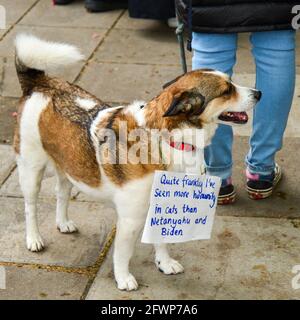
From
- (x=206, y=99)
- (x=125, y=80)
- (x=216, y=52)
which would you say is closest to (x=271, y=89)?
(x=216, y=52)

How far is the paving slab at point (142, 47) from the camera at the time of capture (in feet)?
23.5

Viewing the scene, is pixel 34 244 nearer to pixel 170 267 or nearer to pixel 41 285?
pixel 41 285

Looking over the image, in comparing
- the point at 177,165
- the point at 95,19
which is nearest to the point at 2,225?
the point at 177,165

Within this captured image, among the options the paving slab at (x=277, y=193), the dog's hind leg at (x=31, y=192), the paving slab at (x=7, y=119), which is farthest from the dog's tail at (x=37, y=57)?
the paving slab at (x=7, y=119)

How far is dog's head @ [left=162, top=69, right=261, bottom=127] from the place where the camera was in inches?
142

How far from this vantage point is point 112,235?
4672mm

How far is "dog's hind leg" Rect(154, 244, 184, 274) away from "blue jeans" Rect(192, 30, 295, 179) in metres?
0.84

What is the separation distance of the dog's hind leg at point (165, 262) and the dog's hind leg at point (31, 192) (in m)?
0.76

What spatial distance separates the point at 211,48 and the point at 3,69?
303 centimetres

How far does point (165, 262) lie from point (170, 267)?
0.13 ft

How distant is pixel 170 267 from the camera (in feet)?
14.1

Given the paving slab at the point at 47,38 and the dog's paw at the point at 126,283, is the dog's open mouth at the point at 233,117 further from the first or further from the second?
the paving slab at the point at 47,38

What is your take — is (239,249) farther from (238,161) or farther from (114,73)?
(114,73)

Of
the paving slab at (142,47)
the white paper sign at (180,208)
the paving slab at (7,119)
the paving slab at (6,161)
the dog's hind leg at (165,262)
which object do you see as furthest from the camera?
the paving slab at (142,47)
